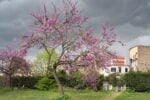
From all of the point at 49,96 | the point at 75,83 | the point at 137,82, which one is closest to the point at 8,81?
the point at 75,83

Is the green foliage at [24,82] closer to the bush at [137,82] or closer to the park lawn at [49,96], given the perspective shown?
the bush at [137,82]

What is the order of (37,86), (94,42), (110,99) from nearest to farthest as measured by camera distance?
(94,42), (110,99), (37,86)

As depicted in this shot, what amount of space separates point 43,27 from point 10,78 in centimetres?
3378

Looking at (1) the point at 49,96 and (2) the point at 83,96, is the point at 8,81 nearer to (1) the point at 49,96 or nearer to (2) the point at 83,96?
(1) the point at 49,96

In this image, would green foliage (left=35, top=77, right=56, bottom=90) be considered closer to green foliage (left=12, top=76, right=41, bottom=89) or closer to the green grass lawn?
green foliage (left=12, top=76, right=41, bottom=89)

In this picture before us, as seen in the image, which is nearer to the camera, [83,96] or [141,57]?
[83,96]

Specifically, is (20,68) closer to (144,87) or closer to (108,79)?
(108,79)

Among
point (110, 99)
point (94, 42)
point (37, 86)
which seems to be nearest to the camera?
point (94, 42)

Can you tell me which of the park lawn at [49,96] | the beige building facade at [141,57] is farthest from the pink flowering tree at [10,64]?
the beige building facade at [141,57]

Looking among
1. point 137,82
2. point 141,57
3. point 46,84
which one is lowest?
point 46,84

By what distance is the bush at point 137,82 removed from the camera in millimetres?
58344

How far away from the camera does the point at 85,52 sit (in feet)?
89.5

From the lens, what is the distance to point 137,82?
5853 cm

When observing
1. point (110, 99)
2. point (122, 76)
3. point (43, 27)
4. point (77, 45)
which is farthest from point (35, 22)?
point (122, 76)
